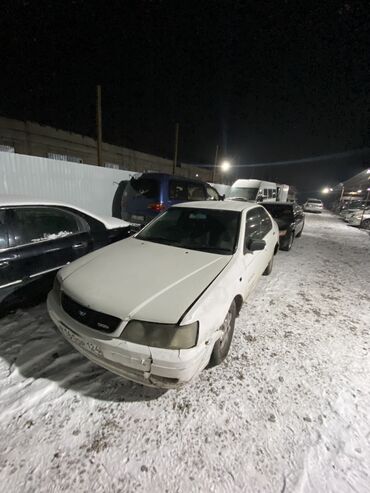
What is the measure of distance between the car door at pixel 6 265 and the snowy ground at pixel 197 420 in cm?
52

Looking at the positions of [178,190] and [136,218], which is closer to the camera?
[136,218]

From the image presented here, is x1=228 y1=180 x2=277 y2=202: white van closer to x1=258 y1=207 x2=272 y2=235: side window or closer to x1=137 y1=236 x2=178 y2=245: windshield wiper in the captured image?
x1=258 y1=207 x2=272 y2=235: side window

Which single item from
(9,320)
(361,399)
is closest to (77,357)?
(9,320)

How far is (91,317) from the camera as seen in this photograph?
6.22 feet

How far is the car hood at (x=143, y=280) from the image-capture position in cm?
181

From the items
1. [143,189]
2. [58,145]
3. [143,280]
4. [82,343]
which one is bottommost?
[82,343]

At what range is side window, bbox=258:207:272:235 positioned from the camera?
4.11 m

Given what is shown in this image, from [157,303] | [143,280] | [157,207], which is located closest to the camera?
[157,303]

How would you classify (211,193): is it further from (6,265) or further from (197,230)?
(6,265)

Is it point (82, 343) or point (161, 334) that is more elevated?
point (161, 334)

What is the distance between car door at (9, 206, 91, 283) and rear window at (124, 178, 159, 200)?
3.38 m

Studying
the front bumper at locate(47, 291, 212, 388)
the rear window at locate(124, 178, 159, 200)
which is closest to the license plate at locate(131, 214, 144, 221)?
the rear window at locate(124, 178, 159, 200)

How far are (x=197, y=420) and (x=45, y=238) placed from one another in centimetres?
275

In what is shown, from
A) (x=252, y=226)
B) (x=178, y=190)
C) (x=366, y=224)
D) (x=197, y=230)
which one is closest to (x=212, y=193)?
(x=178, y=190)
